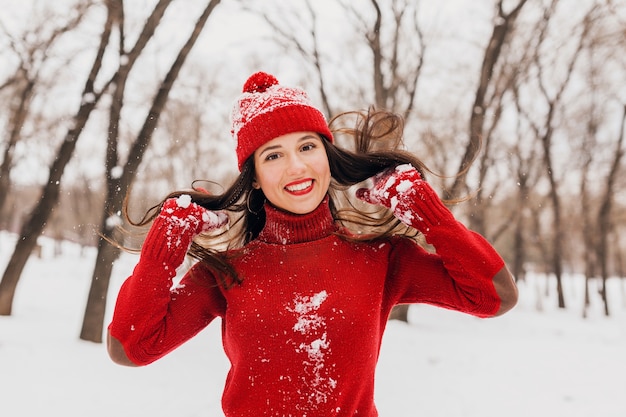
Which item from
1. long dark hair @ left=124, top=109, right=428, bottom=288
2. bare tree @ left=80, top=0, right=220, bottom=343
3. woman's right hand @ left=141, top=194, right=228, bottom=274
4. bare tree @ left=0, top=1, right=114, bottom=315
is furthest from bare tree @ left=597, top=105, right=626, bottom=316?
woman's right hand @ left=141, top=194, right=228, bottom=274

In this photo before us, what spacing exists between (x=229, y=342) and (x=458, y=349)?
766 cm

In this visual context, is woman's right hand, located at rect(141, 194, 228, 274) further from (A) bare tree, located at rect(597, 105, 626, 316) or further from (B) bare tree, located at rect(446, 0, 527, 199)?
(A) bare tree, located at rect(597, 105, 626, 316)

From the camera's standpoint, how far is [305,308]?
5.76 feet

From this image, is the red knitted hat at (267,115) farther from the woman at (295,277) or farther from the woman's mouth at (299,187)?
the woman's mouth at (299,187)

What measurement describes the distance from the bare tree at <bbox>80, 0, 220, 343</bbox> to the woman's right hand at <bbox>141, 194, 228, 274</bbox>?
4.71 metres

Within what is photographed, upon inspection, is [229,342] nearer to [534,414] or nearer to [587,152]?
[534,414]

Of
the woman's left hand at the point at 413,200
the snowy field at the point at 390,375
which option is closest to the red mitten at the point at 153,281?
the woman's left hand at the point at 413,200

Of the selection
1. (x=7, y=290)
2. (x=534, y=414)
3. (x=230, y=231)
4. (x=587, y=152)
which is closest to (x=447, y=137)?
(x=587, y=152)

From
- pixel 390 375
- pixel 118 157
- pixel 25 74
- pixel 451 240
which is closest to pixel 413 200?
pixel 451 240

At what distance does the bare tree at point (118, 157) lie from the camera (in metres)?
6.47

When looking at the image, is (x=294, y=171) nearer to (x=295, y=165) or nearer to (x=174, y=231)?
(x=295, y=165)

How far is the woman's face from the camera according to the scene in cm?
190

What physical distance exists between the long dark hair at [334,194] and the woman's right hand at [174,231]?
0.15 meters

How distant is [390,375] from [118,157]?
4.69 m
